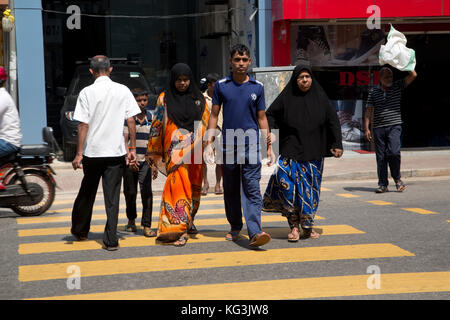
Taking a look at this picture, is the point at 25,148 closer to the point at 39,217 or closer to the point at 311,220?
the point at 39,217

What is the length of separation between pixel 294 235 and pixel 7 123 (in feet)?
12.3

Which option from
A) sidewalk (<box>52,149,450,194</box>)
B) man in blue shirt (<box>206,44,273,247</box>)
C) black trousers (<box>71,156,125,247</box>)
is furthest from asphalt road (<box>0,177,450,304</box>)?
sidewalk (<box>52,149,450,194</box>)

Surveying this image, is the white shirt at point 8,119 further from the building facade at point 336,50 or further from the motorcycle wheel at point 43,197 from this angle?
the building facade at point 336,50

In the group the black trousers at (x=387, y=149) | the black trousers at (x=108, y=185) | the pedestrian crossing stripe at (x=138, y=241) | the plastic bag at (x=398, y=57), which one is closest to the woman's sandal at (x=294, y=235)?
the pedestrian crossing stripe at (x=138, y=241)

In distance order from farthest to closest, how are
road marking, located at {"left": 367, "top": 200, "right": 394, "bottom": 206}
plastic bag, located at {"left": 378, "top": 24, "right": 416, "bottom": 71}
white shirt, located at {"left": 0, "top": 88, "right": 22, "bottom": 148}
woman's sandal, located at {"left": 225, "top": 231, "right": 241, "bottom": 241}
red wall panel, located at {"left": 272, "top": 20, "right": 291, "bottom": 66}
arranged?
red wall panel, located at {"left": 272, "top": 20, "right": 291, "bottom": 66}, plastic bag, located at {"left": 378, "top": 24, "right": 416, "bottom": 71}, road marking, located at {"left": 367, "top": 200, "right": 394, "bottom": 206}, white shirt, located at {"left": 0, "top": 88, "right": 22, "bottom": 148}, woman's sandal, located at {"left": 225, "top": 231, "right": 241, "bottom": 241}

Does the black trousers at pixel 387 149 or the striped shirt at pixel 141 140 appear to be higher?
the striped shirt at pixel 141 140

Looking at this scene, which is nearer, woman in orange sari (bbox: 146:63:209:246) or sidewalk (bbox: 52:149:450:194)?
woman in orange sari (bbox: 146:63:209:246)

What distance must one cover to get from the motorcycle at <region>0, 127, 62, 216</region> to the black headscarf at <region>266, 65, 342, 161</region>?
10.6 ft

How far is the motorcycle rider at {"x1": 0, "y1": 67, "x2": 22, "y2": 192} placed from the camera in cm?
801

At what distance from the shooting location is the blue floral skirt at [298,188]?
23.0 feet

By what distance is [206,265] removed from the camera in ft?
19.9

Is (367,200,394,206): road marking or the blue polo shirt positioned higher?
the blue polo shirt

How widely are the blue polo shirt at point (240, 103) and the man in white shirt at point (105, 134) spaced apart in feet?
3.08

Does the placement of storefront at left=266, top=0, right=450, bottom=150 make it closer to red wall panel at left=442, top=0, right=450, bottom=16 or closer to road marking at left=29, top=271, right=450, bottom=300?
red wall panel at left=442, top=0, right=450, bottom=16
